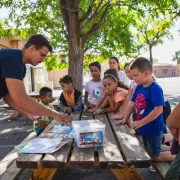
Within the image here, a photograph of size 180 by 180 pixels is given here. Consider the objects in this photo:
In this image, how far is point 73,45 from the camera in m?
8.05

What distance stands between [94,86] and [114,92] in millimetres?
1058

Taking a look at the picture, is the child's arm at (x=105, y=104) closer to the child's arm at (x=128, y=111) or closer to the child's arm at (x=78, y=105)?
the child's arm at (x=78, y=105)

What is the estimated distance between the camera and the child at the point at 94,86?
5094 mm

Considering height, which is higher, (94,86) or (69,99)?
(94,86)

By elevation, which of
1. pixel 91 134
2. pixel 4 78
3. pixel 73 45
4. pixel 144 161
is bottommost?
pixel 144 161

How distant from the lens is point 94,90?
17.0ft

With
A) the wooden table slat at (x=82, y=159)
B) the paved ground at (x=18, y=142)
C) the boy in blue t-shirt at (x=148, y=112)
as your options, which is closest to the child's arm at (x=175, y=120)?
the wooden table slat at (x=82, y=159)

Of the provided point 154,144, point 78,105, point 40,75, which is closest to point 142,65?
point 154,144

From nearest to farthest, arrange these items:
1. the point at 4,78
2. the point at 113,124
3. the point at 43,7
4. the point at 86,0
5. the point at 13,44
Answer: the point at 4,78 < the point at 113,124 < the point at 43,7 < the point at 86,0 < the point at 13,44

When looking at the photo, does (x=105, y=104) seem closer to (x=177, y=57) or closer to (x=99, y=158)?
(x=99, y=158)

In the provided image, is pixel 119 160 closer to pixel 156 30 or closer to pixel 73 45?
pixel 73 45

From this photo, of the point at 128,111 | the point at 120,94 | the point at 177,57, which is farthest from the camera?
the point at 177,57

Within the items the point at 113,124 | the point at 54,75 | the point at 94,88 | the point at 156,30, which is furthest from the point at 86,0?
the point at 54,75

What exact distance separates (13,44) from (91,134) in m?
17.6
